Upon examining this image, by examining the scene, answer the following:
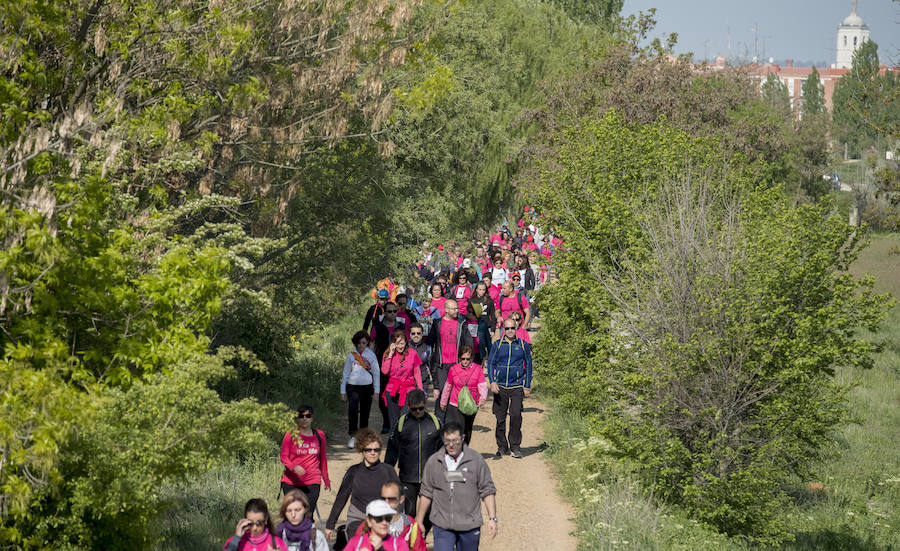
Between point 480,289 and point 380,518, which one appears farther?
point 480,289

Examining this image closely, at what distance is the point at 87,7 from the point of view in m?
10.6

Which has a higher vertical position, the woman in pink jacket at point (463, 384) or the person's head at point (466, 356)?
the person's head at point (466, 356)

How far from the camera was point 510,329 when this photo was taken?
539 inches

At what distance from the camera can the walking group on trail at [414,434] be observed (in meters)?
7.25

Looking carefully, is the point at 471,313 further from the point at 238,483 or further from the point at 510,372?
the point at 238,483

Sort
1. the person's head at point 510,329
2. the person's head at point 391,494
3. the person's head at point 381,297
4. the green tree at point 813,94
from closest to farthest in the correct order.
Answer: the person's head at point 391,494 < the person's head at point 510,329 < the person's head at point 381,297 < the green tree at point 813,94

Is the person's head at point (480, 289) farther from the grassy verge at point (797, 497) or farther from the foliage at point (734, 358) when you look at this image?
the foliage at point (734, 358)

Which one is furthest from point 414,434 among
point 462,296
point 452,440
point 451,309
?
point 462,296

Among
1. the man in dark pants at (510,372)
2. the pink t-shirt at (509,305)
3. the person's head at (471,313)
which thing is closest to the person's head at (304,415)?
the man in dark pants at (510,372)

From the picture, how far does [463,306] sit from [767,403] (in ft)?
24.8

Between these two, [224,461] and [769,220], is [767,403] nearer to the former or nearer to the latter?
[769,220]

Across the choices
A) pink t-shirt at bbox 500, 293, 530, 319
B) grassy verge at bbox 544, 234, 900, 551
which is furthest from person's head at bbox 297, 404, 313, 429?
pink t-shirt at bbox 500, 293, 530, 319

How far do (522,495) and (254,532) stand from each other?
21.4ft

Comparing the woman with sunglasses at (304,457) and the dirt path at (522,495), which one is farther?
the dirt path at (522,495)
